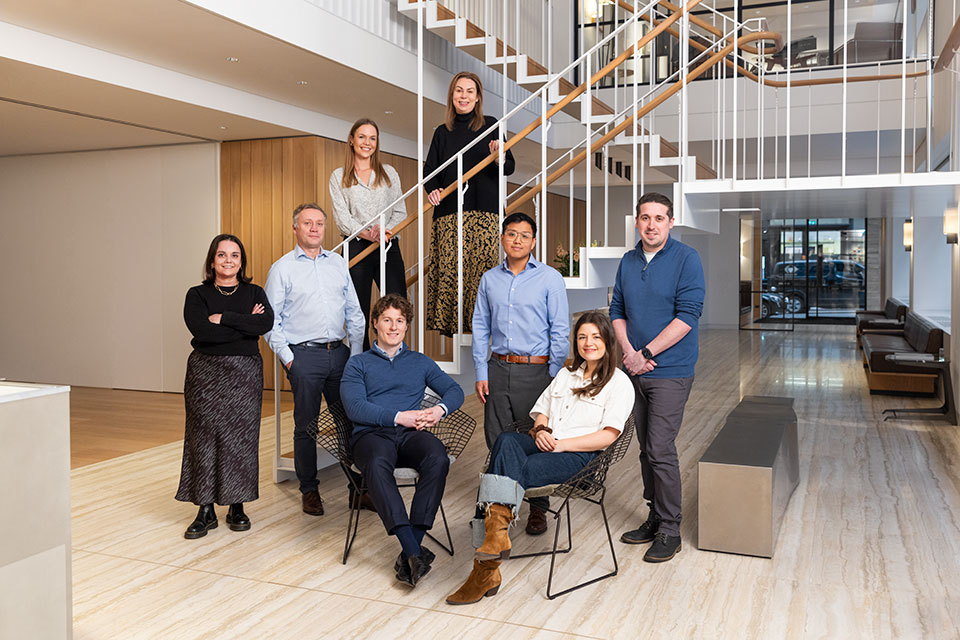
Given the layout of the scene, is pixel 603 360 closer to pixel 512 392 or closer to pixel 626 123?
pixel 512 392

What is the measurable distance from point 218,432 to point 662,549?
217 centimetres

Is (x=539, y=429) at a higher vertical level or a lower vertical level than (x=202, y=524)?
higher

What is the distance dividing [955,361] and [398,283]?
206 inches

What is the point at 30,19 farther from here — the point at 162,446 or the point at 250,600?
the point at 250,600

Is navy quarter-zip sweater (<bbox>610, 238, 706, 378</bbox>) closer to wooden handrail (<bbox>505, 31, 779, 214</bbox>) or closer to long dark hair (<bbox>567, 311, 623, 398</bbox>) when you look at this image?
long dark hair (<bbox>567, 311, 623, 398</bbox>)

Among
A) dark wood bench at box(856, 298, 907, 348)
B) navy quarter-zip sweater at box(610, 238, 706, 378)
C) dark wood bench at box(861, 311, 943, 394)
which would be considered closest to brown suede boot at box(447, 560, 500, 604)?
navy quarter-zip sweater at box(610, 238, 706, 378)

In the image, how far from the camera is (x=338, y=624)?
3117 mm

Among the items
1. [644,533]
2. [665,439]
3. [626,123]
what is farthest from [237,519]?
[626,123]

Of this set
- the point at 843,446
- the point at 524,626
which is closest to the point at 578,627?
the point at 524,626

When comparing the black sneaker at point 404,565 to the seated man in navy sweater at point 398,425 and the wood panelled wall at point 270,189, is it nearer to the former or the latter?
the seated man in navy sweater at point 398,425

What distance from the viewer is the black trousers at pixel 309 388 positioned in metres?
4.50

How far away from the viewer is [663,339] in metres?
3.72

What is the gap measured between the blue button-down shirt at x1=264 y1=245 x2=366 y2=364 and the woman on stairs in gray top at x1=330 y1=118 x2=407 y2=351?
361 mm

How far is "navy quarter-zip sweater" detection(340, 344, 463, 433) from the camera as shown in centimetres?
385
